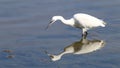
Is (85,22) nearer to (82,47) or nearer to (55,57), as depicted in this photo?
(82,47)

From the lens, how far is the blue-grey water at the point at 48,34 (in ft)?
35.8

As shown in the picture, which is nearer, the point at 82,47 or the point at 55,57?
the point at 55,57

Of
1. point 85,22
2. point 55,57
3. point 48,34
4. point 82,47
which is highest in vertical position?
point 85,22

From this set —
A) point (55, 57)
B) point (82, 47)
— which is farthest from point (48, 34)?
point (55, 57)

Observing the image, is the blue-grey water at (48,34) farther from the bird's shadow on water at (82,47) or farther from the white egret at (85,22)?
the white egret at (85,22)

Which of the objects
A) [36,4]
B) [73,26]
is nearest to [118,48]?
[73,26]

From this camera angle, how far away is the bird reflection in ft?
37.9

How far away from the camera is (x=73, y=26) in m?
13.4

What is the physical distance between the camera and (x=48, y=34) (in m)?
13.2

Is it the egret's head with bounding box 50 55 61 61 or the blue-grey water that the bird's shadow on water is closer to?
the egret's head with bounding box 50 55 61 61

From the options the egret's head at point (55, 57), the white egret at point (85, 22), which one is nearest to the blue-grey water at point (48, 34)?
the egret's head at point (55, 57)

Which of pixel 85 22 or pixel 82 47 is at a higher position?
pixel 85 22

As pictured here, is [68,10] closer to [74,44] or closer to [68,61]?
[74,44]

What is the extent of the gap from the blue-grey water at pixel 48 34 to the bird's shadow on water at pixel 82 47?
12cm
